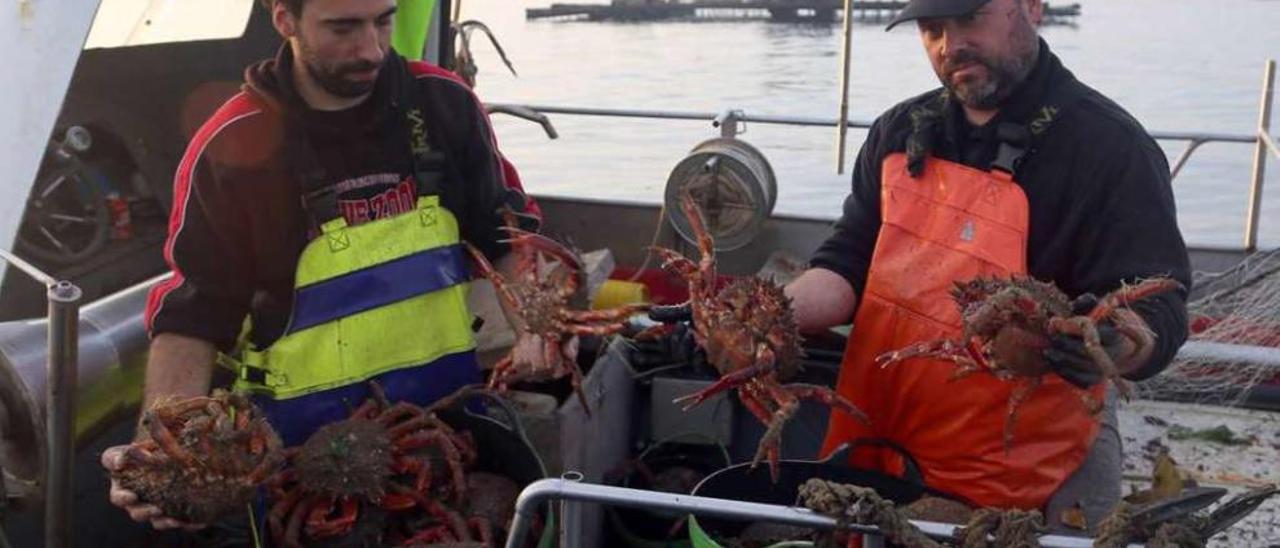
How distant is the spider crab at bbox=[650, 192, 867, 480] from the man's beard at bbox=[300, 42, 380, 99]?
3.39 feet

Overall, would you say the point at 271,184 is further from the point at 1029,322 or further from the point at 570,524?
the point at 1029,322

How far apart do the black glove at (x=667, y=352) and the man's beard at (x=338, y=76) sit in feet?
4.47

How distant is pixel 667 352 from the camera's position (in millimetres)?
4293

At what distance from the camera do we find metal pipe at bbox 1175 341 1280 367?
151 inches

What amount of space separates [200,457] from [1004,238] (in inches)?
79.9

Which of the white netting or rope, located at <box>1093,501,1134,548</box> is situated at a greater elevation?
rope, located at <box>1093,501,1134,548</box>

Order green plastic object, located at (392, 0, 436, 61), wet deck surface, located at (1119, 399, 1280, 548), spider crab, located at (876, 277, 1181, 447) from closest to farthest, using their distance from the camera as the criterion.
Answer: spider crab, located at (876, 277, 1181, 447)
wet deck surface, located at (1119, 399, 1280, 548)
green plastic object, located at (392, 0, 436, 61)

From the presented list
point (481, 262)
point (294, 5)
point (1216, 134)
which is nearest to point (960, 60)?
point (481, 262)

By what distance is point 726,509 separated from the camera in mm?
2107

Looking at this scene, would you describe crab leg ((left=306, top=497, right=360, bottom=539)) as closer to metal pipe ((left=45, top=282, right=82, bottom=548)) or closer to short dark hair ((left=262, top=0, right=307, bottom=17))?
metal pipe ((left=45, top=282, right=82, bottom=548))

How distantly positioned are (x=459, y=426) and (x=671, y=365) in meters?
1.09

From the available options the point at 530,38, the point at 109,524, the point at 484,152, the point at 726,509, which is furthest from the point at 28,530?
the point at 530,38

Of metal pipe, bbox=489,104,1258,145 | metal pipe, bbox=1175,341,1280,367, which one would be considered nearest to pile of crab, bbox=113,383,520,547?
metal pipe, bbox=1175,341,1280,367

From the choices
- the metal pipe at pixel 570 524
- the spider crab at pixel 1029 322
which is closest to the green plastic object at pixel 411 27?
the spider crab at pixel 1029 322
